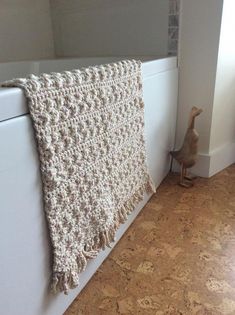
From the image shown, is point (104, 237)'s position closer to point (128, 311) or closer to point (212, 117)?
point (128, 311)

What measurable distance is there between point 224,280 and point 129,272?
0.97ft

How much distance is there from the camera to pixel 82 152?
710 millimetres

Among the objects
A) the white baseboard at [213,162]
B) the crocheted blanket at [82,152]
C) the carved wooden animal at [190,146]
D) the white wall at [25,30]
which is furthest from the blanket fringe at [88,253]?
the white wall at [25,30]

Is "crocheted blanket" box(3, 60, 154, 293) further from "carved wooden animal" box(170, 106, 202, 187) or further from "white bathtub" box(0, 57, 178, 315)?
"carved wooden animal" box(170, 106, 202, 187)

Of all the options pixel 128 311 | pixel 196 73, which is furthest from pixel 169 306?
pixel 196 73

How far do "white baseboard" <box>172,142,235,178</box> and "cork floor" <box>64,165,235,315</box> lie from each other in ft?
0.77

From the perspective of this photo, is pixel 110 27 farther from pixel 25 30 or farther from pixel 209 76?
pixel 209 76

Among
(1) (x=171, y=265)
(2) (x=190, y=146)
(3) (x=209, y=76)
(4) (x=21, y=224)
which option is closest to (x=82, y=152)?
(4) (x=21, y=224)

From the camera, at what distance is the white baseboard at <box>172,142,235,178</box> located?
1.56 m

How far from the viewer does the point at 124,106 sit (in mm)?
931

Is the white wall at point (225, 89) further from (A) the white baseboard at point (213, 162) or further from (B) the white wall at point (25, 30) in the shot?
(B) the white wall at point (25, 30)

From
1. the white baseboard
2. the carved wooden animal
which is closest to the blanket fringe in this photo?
the carved wooden animal

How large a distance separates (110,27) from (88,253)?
132cm

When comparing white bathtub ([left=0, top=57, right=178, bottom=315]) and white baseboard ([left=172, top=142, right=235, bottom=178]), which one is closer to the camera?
white bathtub ([left=0, top=57, right=178, bottom=315])
